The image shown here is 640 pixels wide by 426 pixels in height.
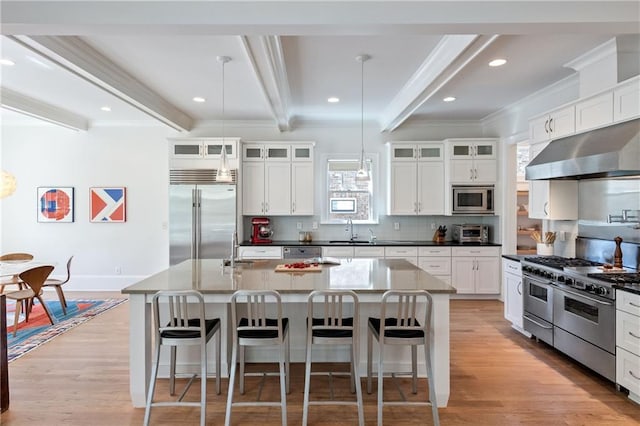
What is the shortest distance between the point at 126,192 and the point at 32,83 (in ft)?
7.74

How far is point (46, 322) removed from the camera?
4.69m

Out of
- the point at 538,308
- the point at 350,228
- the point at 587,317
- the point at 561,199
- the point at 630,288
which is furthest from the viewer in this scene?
the point at 350,228

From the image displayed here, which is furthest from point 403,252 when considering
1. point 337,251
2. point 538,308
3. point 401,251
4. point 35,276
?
point 35,276

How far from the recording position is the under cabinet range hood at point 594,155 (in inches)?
113

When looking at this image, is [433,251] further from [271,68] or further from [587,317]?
[271,68]

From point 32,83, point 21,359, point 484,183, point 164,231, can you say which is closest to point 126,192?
point 164,231

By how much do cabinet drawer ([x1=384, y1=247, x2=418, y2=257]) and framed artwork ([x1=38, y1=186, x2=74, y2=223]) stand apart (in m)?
5.40

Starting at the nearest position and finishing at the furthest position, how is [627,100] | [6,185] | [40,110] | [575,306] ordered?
[627,100] < [575,306] < [6,185] < [40,110]

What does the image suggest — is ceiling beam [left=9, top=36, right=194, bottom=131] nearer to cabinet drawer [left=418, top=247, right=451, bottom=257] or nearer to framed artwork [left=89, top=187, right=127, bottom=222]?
framed artwork [left=89, top=187, right=127, bottom=222]

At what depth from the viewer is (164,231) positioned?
6.51 m

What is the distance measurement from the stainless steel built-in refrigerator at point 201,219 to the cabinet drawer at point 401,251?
7.78ft

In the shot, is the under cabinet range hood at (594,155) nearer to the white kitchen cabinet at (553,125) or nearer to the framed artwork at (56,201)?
the white kitchen cabinet at (553,125)

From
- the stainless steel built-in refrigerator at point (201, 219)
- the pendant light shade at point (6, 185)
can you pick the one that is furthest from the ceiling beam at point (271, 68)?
the pendant light shade at point (6, 185)

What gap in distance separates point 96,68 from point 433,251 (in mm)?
4852
